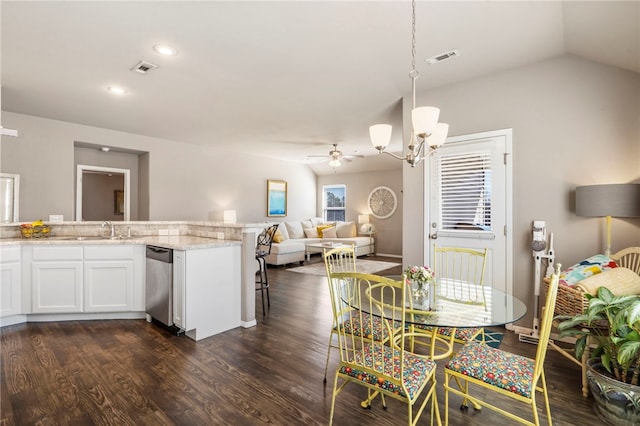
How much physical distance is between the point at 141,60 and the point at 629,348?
4309 millimetres

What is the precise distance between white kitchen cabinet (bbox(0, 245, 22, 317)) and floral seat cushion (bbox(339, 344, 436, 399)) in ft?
12.4

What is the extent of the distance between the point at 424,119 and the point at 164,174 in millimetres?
5712

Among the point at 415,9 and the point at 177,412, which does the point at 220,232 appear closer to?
the point at 177,412

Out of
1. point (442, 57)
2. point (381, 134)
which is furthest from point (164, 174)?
point (442, 57)

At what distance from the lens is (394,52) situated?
113 inches

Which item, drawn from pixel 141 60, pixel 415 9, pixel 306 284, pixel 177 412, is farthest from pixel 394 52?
pixel 306 284

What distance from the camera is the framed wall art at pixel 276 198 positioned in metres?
8.41

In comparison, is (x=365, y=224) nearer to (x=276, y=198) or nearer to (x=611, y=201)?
(x=276, y=198)

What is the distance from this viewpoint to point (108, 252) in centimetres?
347

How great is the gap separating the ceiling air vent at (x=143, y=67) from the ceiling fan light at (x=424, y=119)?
2.68 meters

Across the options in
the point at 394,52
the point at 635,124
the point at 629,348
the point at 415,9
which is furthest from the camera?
the point at 394,52

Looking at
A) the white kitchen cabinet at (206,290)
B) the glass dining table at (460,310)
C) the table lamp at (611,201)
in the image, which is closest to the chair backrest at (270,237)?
the white kitchen cabinet at (206,290)

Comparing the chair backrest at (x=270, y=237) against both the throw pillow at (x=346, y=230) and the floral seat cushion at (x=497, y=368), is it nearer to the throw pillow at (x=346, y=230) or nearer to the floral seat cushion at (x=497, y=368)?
the floral seat cushion at (x=497, y=368)

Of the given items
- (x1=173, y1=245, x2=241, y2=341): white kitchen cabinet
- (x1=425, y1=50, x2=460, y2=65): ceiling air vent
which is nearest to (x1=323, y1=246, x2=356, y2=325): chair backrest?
(x1=173, y1=245, x2=241, y2=341): white kitchen cabinet
